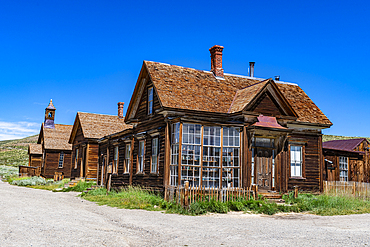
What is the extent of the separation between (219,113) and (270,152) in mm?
3729

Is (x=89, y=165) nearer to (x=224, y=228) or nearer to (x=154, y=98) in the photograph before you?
(x=154, y=98)

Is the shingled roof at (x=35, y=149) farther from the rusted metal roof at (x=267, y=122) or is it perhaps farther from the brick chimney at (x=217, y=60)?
the rusted metal roof at (x=267, y=122)

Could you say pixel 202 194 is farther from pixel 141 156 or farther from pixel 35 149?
pixel 35 149

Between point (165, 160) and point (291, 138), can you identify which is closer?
point (165, 160)

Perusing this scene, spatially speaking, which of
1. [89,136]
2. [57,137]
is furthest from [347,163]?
[57,137]

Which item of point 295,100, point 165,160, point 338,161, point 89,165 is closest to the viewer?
point 165,160

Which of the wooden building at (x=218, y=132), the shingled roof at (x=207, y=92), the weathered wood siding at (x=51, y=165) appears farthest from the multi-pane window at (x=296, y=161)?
the weathered wood siding at (x=51, y=165)

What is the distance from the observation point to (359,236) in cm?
877

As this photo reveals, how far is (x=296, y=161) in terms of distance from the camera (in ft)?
65.7

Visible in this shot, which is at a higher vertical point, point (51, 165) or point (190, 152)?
point (190, 152)

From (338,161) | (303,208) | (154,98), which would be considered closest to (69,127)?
(154,98)

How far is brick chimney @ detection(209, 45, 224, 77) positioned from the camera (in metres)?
21.1

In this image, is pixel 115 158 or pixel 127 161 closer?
pixel 127 161

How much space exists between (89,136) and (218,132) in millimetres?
17053
